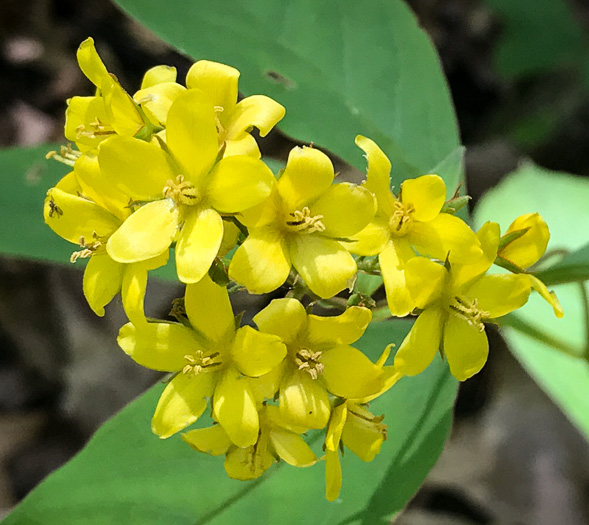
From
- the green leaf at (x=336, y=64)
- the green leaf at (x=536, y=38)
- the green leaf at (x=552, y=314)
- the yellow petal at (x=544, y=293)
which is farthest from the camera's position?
the green leaf at (x=536, y=38)

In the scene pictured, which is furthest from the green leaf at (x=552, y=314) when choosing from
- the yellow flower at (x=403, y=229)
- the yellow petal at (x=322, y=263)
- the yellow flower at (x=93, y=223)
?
the yellow flower at (x=93, y=223)

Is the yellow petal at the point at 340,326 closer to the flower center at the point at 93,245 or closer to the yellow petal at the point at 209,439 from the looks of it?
the yellow petal at the point at 209,439

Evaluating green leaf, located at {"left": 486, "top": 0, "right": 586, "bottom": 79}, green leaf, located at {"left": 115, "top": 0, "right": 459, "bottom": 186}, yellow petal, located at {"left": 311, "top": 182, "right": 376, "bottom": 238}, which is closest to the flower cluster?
yellow petal, located at {"left": 311, "top": 182, "right": 376, "bottom": 238}

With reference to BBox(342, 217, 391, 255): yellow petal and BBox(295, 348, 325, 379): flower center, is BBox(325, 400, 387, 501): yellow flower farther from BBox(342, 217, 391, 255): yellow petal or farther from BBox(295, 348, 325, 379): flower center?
BBox(342, 217, 391, 255): yellow petal

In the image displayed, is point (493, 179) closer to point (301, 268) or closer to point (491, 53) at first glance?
point (491, 53)

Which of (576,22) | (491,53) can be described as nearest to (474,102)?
(491,53)

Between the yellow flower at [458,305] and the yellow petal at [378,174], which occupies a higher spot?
the yellow petal at [378,174]

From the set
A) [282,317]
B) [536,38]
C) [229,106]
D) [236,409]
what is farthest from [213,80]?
[536,38]
